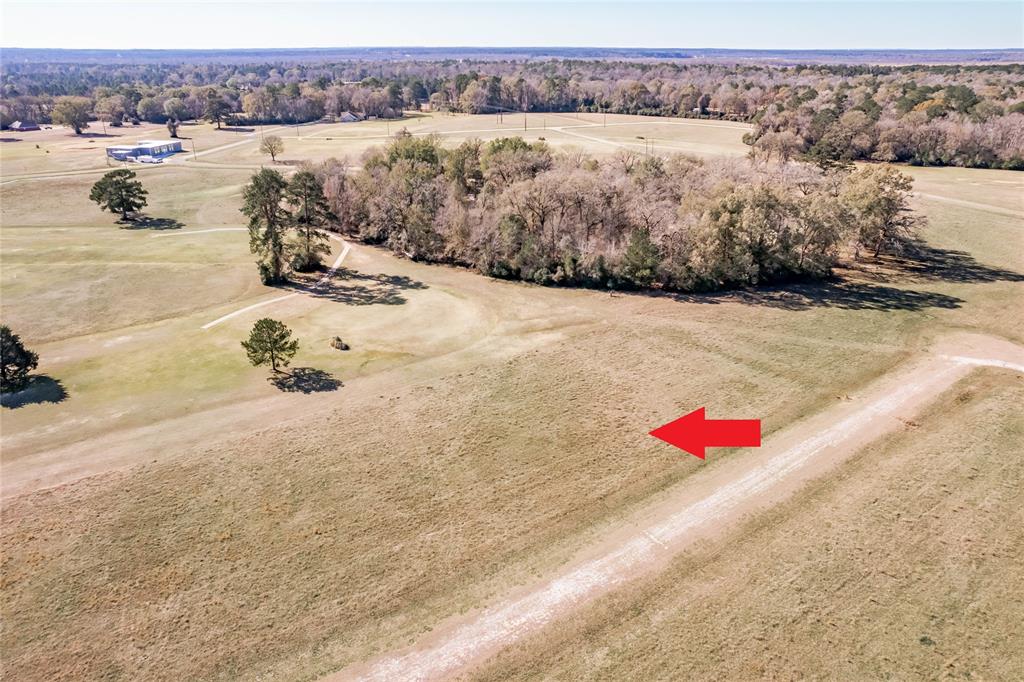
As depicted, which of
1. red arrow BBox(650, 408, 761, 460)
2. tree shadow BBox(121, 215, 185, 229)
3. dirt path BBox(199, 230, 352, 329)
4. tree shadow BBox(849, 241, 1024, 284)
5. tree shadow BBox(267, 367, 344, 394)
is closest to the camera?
red arrow BBox(650, 408, 761, 460)

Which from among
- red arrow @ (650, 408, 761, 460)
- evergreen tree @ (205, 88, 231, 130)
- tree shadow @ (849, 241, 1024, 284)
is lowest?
red arrow @ (650, 408, 761, 460)

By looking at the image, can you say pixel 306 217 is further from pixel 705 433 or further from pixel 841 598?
pixel 841 598

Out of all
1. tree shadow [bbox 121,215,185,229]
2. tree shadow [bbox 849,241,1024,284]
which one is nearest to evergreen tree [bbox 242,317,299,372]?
tree shadow [bbox 121,215,185,229]

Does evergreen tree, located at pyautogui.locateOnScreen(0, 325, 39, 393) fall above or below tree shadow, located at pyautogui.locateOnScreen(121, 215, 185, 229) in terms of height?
below

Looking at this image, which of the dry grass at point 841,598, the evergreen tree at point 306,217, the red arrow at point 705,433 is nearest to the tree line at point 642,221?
the evergreen tree at point 306,217

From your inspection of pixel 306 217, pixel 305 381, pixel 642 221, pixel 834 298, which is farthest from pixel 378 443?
pixel 834 298

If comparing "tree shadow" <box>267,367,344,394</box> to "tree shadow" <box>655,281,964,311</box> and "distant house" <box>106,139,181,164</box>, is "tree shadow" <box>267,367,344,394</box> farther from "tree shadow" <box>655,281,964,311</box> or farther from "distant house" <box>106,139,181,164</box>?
"distant house" <box>106,139,181,164</box>

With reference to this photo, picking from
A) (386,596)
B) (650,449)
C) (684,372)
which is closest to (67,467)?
(386,596)
